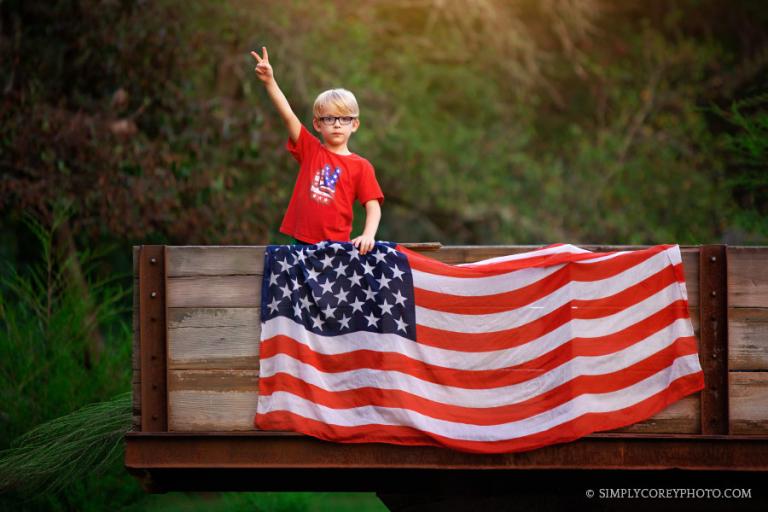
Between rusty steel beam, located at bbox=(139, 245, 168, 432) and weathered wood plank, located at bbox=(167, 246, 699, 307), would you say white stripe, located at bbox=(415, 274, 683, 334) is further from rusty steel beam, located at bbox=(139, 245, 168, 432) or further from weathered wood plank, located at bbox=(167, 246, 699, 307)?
rusty steel beam, located at bbox=(139, 245, 168, 432)

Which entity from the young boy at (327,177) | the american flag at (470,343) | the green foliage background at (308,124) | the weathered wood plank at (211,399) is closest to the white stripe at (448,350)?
the american flag at (470,343)

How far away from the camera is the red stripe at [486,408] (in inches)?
150

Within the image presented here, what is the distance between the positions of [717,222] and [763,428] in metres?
6.61

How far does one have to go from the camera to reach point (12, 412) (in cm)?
586

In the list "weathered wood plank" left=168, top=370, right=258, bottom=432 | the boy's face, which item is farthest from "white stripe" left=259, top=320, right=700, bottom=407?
the boy's face

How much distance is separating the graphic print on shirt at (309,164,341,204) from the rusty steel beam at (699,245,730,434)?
1564mm

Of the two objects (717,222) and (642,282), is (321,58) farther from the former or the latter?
(642,282)

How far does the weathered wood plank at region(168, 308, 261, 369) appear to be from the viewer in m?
3.84

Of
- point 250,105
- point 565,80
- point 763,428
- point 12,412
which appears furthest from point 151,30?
point 565,80

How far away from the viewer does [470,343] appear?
3854mm

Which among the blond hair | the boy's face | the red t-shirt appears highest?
the blond hair

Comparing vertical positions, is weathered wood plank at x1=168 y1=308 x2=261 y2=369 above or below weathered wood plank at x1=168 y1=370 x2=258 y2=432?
above

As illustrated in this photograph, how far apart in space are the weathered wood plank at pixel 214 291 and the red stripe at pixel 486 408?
330mm

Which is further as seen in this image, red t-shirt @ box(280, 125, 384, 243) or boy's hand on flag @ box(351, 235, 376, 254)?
red t-shirt @ box(280, 125, 384, 243)
